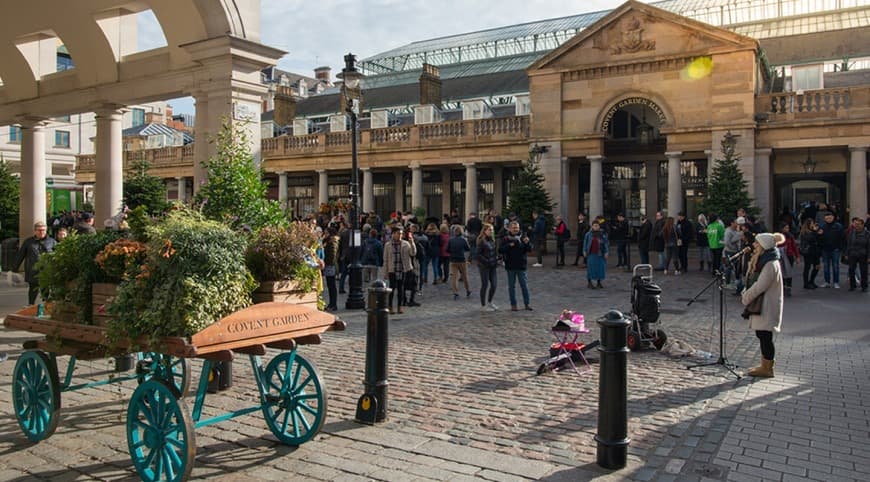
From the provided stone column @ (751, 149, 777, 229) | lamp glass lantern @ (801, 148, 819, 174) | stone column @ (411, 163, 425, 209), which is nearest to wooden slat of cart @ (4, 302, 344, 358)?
stone column @ (751, 149, 777, 229)

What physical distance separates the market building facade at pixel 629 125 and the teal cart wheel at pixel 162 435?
50.8 feet

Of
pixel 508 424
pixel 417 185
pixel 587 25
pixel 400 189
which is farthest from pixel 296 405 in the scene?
pixel 587 25

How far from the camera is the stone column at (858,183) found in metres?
22.0

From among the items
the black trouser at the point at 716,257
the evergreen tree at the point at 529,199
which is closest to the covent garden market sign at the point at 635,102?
the evergreen tree at the point at 529,199

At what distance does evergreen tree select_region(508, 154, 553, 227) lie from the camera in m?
25.2

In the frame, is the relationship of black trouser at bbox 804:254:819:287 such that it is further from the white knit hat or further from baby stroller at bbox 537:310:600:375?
baby stroller at bbox 537:310:600:375

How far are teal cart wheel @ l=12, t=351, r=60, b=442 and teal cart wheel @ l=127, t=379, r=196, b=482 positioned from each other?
1050mm

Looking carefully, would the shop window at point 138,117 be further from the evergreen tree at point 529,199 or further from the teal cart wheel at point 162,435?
the teal cart wheel at point 162,435

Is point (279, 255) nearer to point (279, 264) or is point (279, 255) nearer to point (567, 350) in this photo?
point (279, 264)

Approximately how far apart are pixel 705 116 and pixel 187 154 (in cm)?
2942

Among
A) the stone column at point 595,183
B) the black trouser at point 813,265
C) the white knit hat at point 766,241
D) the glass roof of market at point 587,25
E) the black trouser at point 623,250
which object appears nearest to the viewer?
the white knit hat at point 766,241

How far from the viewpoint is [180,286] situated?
433 cm

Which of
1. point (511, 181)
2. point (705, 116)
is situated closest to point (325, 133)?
point (511, 181)

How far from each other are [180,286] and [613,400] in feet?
10.4
